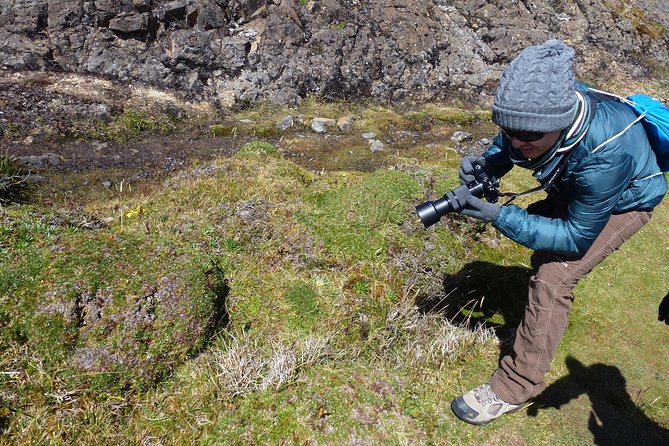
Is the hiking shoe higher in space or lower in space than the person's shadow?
higher

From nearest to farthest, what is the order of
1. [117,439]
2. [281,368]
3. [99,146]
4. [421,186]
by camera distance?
[117,439] → [281,368] → [421,186] → [99,146]

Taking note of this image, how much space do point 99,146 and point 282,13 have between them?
7.55m

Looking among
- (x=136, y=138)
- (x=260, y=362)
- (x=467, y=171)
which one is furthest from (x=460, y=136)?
(x=260, y=362)

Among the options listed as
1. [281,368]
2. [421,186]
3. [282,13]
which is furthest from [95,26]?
[281,368]

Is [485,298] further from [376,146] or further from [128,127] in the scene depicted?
[128,127]

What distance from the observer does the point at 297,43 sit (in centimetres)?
1552

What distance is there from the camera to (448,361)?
465 centimetres

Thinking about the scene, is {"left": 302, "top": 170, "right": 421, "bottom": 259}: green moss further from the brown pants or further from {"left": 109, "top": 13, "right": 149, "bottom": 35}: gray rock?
{"left": 109, "top": 13, "right": 149, "bottom": 35}: gray rock

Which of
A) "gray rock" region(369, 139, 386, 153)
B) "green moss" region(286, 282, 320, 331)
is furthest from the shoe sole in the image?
"gray rock" region(369, 139, 386, 153)

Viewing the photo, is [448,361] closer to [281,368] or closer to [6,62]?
[281,368]

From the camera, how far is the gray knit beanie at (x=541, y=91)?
9.90ft

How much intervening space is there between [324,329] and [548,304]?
2.00m

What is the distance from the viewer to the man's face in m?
3.23

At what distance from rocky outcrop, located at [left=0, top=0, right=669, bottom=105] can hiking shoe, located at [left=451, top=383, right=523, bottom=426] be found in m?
12.2
